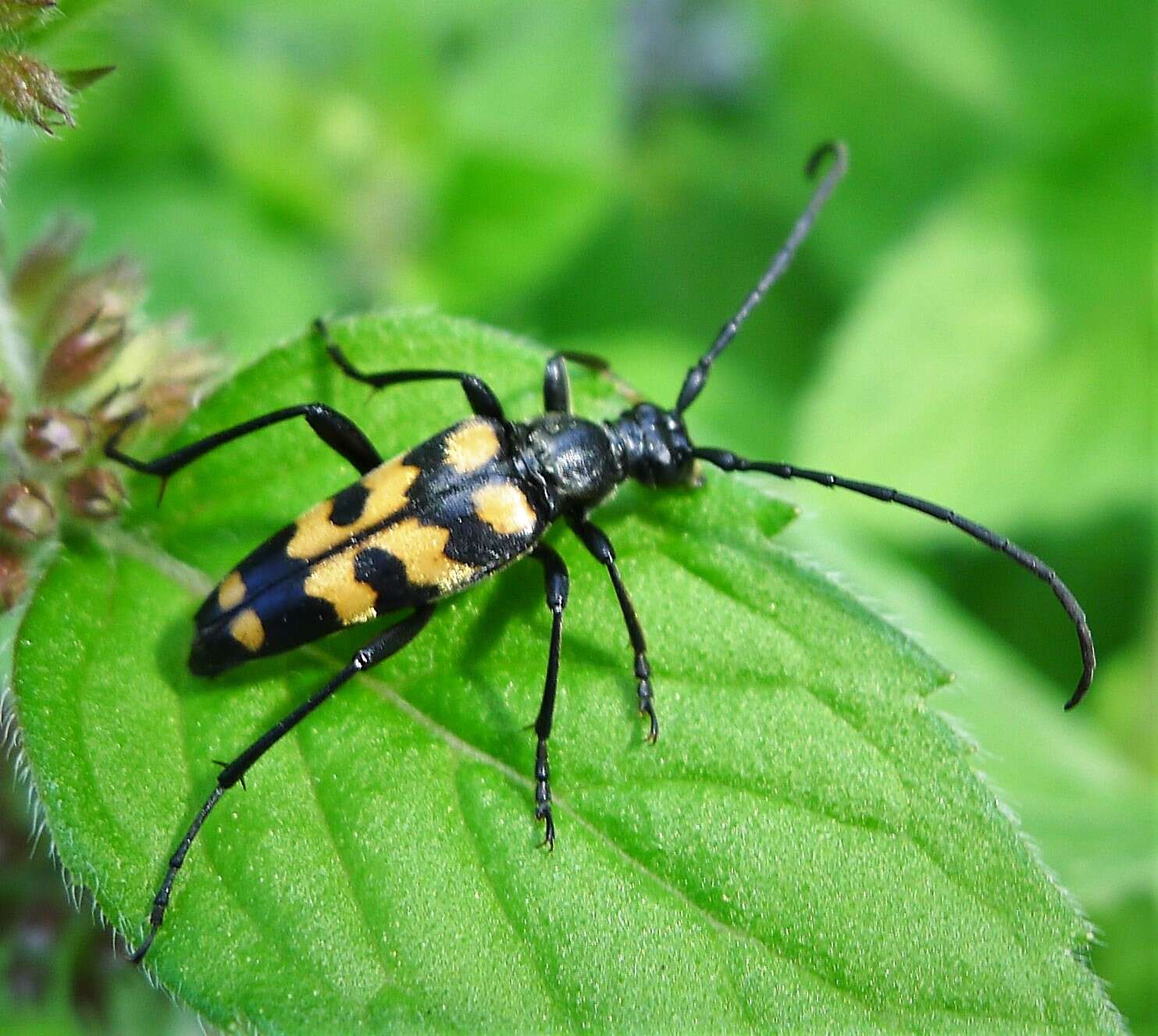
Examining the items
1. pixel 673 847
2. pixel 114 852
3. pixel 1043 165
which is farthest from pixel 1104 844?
pixel 114 852

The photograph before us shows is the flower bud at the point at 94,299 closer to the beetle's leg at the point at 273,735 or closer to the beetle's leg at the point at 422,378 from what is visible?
the beetle's leg at the point at 422,378

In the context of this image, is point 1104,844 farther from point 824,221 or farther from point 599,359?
point 824,221

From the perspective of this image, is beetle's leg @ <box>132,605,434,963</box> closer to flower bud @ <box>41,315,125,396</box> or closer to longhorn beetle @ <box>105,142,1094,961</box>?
longhorn beetle @ <box>105,142,1094,961</box>

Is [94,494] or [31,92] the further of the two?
[94,494]

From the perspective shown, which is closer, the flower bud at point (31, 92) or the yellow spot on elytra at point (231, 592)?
the flower bud at point (31, 92)

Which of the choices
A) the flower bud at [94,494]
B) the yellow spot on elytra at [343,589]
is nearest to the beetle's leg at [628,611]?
the yellow spot on elytra at [343,589]

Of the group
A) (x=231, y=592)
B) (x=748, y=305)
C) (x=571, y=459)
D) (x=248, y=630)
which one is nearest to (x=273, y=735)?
(x=248, y=630)

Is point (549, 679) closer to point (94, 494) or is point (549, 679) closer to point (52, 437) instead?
point (94, 494)
